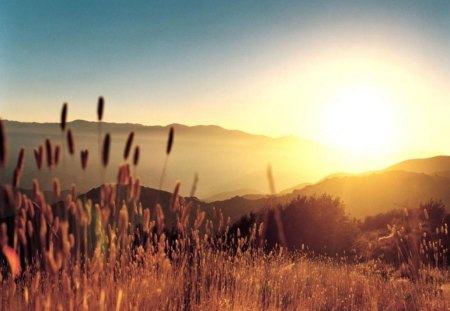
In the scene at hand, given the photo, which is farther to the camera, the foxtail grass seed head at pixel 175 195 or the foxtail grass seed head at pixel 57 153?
the foxtail grass seed head at pixel 175 195

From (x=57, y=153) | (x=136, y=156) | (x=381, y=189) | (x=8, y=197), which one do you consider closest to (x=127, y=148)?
(x=136, y=156)

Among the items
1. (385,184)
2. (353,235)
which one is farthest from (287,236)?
(385,184)

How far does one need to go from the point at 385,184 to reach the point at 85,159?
39.6m

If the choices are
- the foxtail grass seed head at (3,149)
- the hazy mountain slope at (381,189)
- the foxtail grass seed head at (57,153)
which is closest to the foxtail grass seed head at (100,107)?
the foxtail grass seed head at (57,153)

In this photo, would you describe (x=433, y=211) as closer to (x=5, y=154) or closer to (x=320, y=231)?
(x=320, y=231)

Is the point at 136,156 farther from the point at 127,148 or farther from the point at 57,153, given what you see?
the point at 57,153

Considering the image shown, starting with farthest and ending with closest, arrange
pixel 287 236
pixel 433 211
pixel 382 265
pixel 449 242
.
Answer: pixel 433 211 → pixel 287 236 → pixel 449 242 → pixel 382 265

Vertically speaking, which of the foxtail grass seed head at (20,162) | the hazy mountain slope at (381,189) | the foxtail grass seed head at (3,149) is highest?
the foxtail grass seed head at (3,149)

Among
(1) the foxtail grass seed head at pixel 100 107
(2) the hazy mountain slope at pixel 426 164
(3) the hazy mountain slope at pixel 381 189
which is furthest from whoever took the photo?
Result: (2) the hazy mountain slope at pixel 426 164

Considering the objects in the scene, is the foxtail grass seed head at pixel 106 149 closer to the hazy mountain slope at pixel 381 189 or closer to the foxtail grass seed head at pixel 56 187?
the foxtail grass seed head at pixel 56 187

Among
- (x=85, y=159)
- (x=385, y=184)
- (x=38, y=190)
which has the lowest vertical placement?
(x=385, y=184)

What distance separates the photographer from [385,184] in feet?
129

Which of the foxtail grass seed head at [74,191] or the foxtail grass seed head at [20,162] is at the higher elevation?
the foxtail grass seed head at [20,162]

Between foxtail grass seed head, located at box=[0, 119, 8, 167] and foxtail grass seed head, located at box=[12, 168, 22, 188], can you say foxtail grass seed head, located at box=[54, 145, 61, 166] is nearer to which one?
foxtail grass seed head, located at box=[12, 168, 22, 188]
